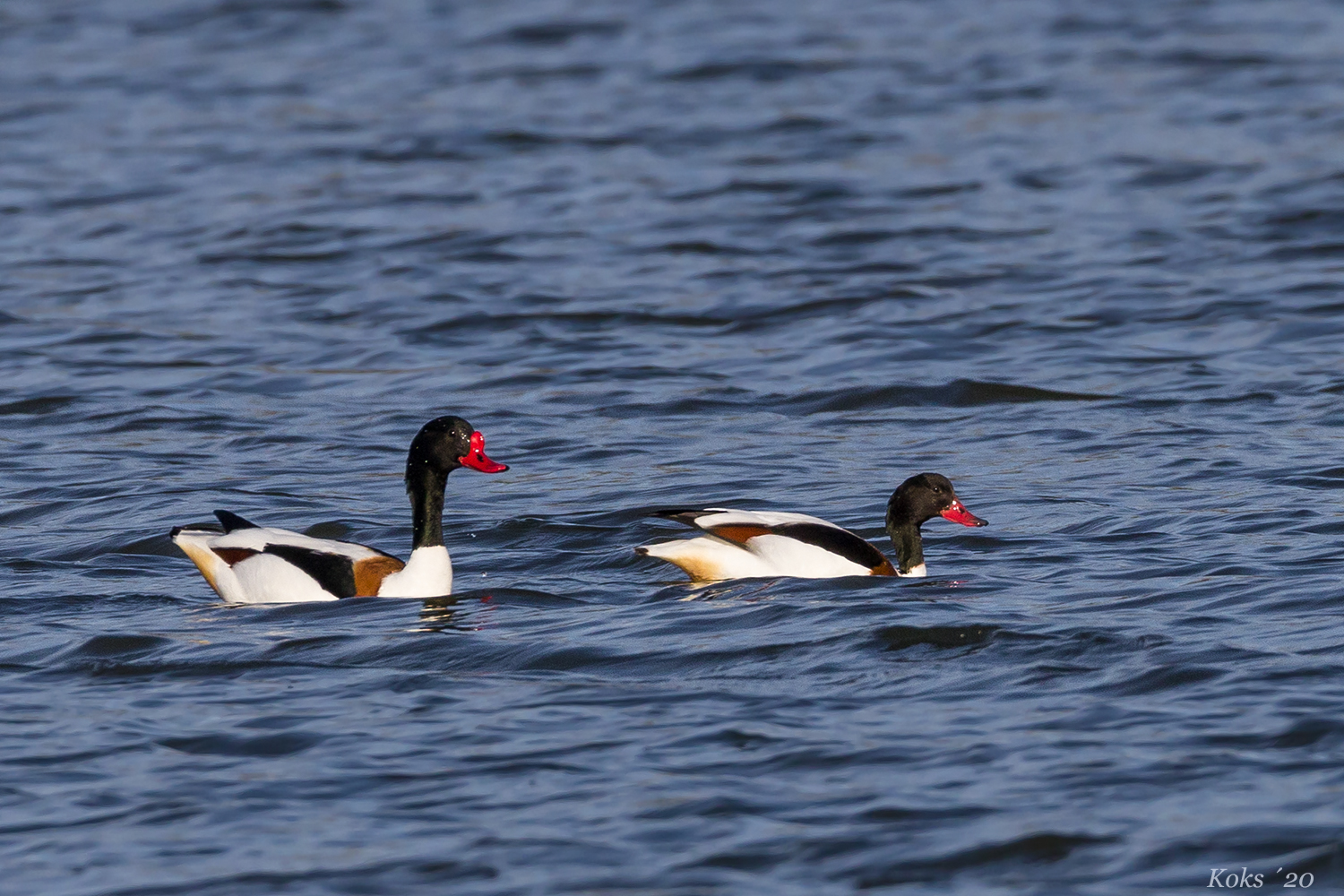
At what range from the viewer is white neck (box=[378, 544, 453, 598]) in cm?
Result: 1020

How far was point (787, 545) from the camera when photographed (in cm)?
1029

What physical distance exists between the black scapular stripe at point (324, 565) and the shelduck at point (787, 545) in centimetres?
145

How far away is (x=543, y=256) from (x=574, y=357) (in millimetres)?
3395

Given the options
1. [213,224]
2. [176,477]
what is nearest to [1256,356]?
[176,477]

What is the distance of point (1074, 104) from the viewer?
24953 mm

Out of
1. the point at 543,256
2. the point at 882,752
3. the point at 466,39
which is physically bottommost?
the point at 882,752

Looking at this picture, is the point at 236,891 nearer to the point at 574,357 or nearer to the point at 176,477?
the point at 176,477

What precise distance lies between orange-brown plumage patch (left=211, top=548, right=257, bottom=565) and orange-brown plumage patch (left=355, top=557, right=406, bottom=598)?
0.53m

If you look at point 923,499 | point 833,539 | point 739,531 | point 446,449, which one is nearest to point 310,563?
point 446,449

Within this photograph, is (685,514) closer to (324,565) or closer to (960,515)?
(960,515)

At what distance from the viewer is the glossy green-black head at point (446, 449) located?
10.7m

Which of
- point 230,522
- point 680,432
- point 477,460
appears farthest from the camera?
point 680,432

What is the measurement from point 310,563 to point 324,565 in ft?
0.25

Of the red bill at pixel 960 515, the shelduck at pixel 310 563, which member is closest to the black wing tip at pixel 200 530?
the shelduck at pixel 310 563
